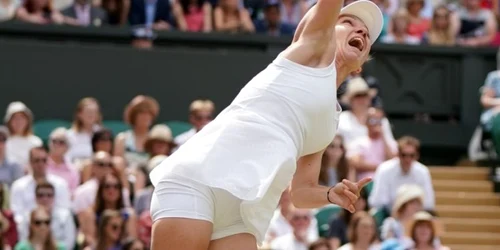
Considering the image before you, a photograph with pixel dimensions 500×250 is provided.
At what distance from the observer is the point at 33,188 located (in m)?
10.5

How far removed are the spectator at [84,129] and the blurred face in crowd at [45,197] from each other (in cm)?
154

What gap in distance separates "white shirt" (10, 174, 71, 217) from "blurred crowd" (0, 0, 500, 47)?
3.12 meters

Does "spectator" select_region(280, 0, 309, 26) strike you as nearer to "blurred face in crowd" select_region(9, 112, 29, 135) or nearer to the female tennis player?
"blurred face in crowd" select_region(9, 112, 29, 135)

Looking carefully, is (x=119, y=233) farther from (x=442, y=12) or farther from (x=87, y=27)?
(x=442, y=12)

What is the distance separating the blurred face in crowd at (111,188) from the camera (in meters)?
10.3

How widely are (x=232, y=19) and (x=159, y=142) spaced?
2.81 metres

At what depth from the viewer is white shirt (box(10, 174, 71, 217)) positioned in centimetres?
1039

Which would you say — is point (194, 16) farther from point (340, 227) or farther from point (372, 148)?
point (340, 227)

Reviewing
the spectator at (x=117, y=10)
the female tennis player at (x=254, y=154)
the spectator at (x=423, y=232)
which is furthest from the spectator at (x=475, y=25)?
the female tennis player at (x=254, y=154)

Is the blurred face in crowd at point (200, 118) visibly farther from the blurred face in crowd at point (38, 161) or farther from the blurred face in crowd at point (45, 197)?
the blurred face in crowd at point (45, 197)

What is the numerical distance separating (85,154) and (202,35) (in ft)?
8.14

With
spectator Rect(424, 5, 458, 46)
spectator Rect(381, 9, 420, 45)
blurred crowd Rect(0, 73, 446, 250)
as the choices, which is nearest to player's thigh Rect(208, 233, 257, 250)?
blurred crowd Rect(0, 73, 446, 250)

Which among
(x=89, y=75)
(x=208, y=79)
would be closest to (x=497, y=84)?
(x=208, y=79)

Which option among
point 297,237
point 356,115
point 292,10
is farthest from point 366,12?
point 292,10
